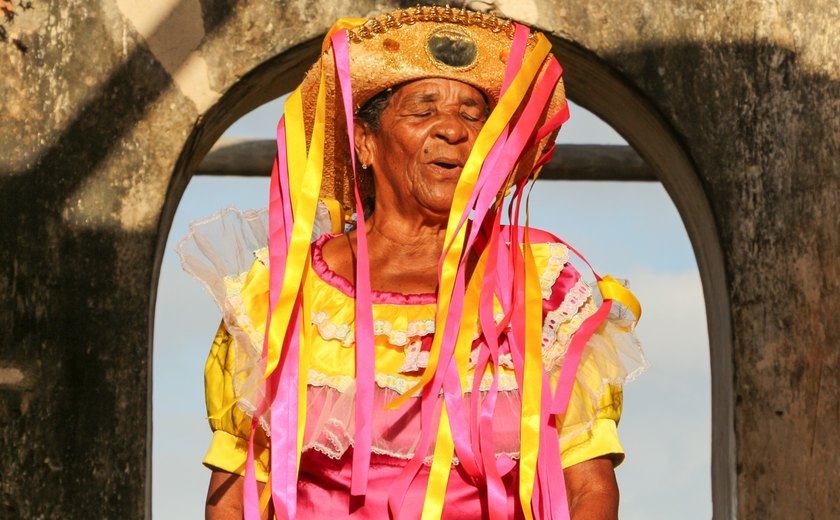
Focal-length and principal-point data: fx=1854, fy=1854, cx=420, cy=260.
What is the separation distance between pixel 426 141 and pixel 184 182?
3.95 feet

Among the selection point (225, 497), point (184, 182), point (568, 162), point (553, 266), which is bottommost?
point (225, 497)

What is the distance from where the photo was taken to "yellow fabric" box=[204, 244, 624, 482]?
3514 millimetres

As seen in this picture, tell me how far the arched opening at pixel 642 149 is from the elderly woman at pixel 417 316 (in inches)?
30.4

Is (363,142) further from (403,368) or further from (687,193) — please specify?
(687,193)

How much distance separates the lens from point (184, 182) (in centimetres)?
473

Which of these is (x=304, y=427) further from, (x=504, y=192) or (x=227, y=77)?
(x=227, y=77)

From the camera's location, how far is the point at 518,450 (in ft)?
11.5

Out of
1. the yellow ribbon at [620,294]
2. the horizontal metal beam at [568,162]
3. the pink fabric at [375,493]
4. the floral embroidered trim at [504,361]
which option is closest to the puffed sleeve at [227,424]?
the pink fabric at [375,493]

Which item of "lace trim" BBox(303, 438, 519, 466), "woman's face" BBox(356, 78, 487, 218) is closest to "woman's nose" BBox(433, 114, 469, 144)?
"woman's face" BBox(356, 78, 487, 218)

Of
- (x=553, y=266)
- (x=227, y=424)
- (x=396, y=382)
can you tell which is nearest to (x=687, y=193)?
(x=553, y=266)

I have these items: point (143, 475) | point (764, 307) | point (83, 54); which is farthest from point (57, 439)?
point (764, 307)

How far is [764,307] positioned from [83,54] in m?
1.79

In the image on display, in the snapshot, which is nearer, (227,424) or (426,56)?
(227,424)

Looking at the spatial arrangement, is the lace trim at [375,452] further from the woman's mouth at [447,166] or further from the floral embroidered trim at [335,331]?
the woman's mouth at [447,166]
